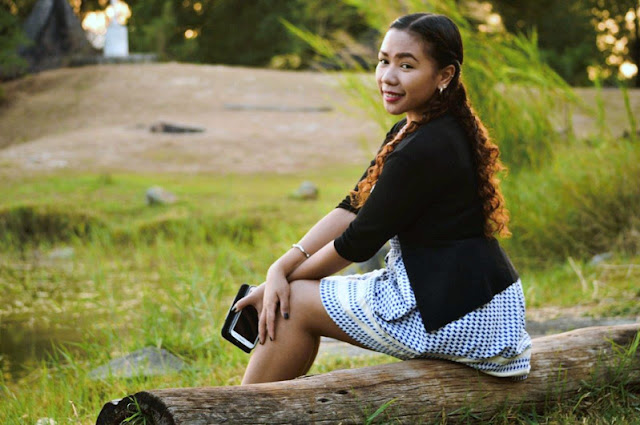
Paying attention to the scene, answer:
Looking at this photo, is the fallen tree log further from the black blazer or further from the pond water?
the pond water

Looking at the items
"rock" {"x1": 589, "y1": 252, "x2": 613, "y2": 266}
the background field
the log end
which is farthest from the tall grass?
the log end

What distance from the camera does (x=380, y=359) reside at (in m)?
2.60

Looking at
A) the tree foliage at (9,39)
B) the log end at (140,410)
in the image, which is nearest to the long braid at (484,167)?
the log end at (140,410)

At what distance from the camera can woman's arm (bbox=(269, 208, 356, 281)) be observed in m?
1.76

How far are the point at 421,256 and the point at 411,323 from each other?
14cm

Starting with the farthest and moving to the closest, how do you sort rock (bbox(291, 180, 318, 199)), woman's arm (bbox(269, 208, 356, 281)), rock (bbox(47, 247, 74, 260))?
rock (bbox(291, 180, 318, 199)) → rock (bbox(47, 247, 74, 260)) → woman's arm (bbox(269, 208, 356, 281))

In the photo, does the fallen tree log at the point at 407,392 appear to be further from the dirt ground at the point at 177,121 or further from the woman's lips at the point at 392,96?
the dirt ground at the point at 177,121

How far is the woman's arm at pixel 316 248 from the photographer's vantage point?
5.78ft

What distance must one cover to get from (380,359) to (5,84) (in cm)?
1014

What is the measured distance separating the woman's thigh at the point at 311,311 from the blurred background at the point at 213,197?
0.48 m

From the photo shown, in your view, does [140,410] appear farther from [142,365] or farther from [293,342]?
[142,365]

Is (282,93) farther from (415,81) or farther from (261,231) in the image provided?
(415,81)

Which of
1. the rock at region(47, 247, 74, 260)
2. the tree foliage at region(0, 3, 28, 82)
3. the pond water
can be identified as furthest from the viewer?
the tree foliage at region(0, 3, 28, 82)

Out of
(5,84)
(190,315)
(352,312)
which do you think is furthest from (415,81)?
(5,84)
